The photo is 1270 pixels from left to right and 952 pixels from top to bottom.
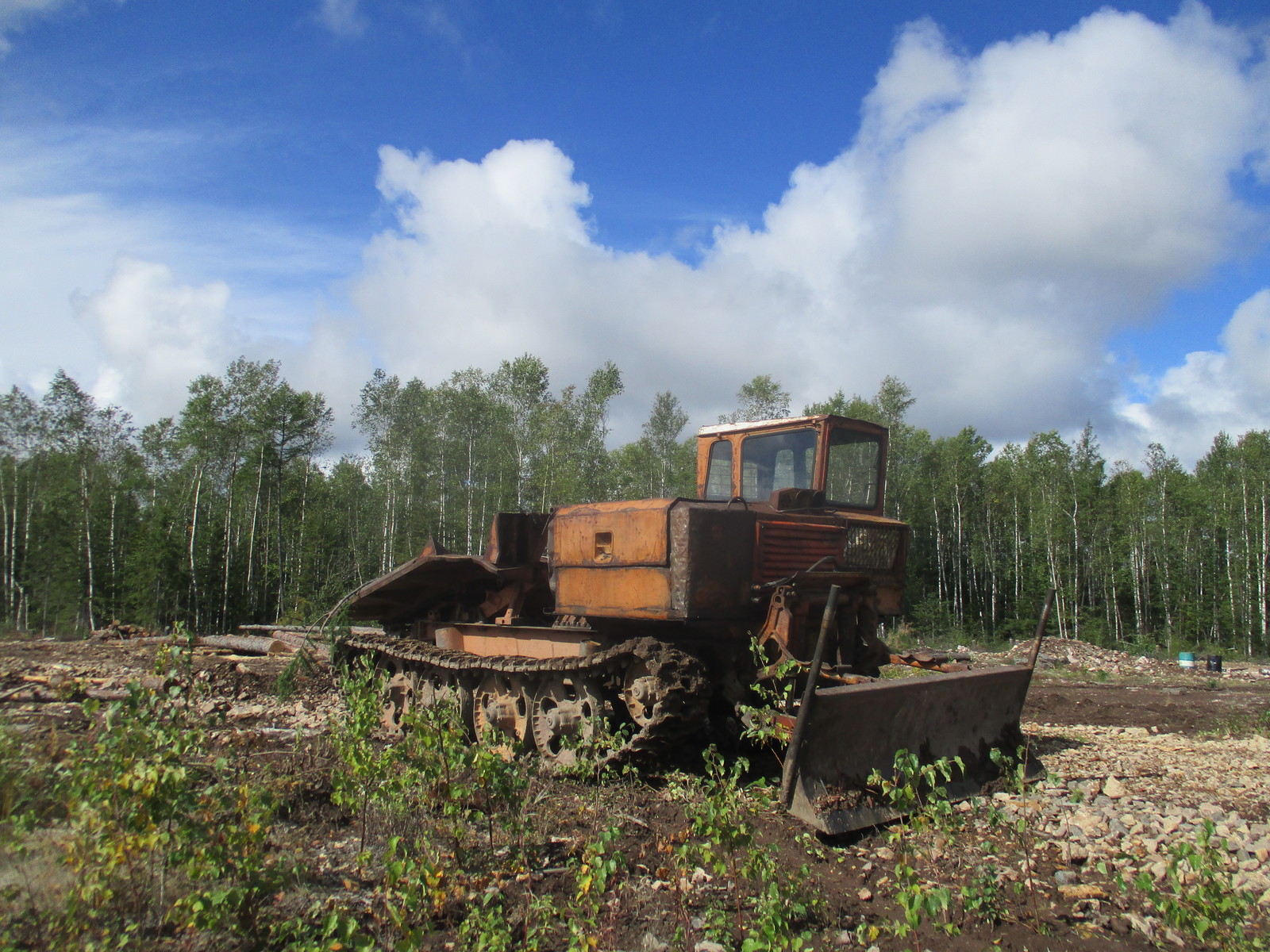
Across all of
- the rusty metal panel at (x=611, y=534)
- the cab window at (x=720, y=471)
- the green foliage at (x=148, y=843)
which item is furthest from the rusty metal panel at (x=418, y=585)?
the green foliage at (x=148, y=843)

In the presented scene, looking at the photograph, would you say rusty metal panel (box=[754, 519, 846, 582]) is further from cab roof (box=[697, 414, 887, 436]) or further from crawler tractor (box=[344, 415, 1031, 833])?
cab roof (box=[697, 414, 887, 436])

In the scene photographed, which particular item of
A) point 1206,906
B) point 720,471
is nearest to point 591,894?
point 1206,906

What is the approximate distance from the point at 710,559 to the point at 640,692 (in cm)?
105

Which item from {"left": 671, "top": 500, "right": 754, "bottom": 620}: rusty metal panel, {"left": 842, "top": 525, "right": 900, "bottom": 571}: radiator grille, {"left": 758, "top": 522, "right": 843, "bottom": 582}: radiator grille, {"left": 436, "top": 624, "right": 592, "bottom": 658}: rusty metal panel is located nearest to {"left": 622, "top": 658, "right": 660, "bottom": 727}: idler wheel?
{"left": 671, "top": 500, "right": 754, "bottom": 620}: rusty metal panel

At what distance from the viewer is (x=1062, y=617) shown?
1281 inches

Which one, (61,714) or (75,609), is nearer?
(61,714)

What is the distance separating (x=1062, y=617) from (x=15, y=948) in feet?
115

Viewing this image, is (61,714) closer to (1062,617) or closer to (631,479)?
(631,479)

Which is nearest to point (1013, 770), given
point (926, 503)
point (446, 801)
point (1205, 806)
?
point (1205, 806)

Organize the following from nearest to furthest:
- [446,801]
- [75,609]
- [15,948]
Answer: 1. [15,948]
2. [446,801]
3. [75,609]

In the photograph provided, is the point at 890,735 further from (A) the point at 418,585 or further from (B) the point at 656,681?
(A) the point at 418,585

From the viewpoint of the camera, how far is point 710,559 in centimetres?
608

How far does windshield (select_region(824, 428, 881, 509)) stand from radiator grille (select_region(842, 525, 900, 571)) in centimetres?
58

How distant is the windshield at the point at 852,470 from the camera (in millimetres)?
7457
